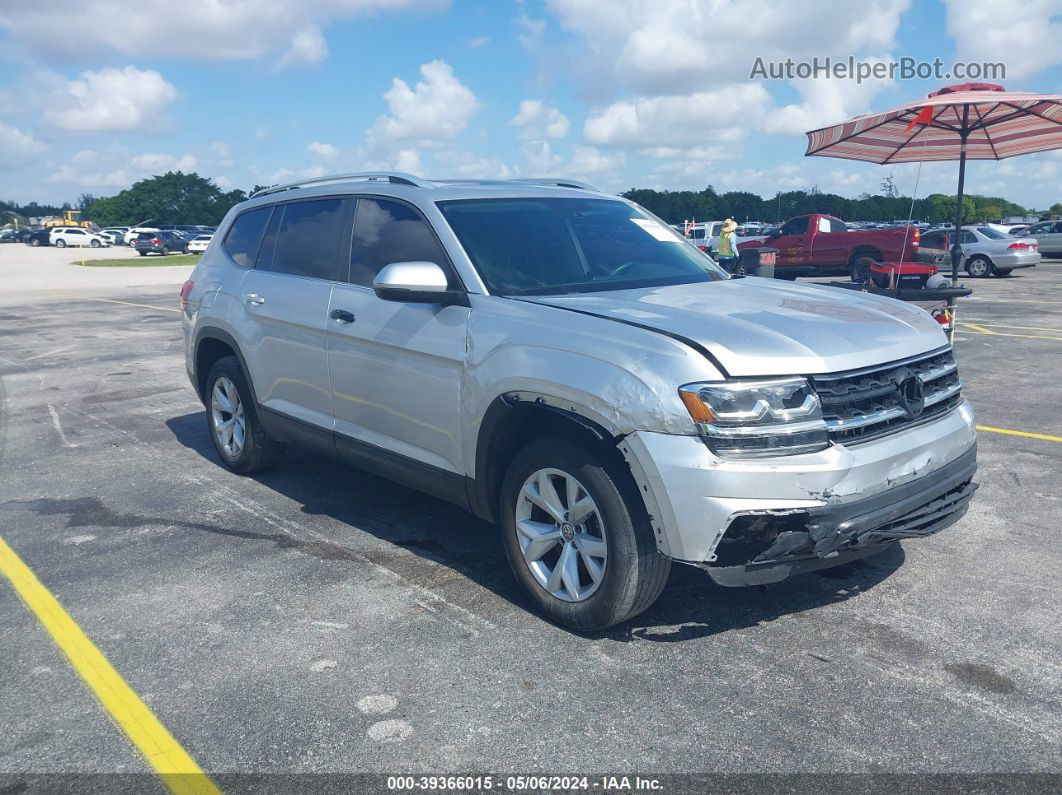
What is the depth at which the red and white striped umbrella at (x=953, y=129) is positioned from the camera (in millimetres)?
9156

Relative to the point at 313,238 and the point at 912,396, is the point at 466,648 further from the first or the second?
the point at 313,238

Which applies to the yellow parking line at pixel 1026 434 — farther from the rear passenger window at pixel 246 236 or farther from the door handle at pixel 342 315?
the rear passenger window at pixel 246 236

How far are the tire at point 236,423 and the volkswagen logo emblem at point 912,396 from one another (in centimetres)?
393

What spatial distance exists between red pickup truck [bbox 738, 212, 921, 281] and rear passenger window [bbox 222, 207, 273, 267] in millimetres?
19845

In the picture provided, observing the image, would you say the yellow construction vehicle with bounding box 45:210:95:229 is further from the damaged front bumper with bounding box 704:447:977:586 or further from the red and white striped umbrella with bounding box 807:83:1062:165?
the damaged front bumper with bounding box 704:447:977:586

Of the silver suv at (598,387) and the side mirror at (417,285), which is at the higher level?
the side mirror at (417,285)

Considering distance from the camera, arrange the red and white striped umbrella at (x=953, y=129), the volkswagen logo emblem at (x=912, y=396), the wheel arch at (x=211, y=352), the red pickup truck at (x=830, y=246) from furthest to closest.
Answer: the red pickup truck at (x=830, y=246) < the red and white striped umbrella at (x=953, y=129) < the wheel arch at (x=211, y=352) < the volkswagen logo emblem at (x=912, y=396)

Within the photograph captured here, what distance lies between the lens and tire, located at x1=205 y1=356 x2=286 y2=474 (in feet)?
20.0

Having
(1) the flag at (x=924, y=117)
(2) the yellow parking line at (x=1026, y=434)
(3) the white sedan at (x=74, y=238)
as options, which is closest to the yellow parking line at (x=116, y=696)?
(2) the yellow parking line at (x=1026, y=434)

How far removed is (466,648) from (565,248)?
2.07 metres

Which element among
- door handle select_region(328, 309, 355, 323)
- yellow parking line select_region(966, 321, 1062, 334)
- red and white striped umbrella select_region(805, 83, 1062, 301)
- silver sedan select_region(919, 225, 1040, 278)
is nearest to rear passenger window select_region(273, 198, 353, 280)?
door handle select_region(328, 309, 355, 323)

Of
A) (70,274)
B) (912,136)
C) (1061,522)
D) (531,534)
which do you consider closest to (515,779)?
(531,534)

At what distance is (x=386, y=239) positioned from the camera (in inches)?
A: 191

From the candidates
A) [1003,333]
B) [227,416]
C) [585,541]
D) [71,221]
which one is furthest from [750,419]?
[71,221]
